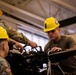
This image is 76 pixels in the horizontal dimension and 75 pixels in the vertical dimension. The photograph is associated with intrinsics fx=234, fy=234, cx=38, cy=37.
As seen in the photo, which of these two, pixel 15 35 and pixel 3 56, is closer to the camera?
pixel 3 56

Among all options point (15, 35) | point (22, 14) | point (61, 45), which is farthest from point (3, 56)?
point (22, 14)

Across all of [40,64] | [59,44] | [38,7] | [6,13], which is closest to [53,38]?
[59,44]

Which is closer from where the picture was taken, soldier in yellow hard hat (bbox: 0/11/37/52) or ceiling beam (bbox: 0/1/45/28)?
soldier in yellow hard hat (bbox: 0/11/37/52)

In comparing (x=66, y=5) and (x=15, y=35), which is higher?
(x=66, y=5)

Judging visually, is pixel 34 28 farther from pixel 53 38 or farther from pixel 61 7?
pixel 53 38

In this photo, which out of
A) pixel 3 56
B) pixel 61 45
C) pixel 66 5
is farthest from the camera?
pixel 66 5

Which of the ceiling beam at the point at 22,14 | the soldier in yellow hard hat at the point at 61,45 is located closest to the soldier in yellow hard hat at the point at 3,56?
the soldier in yellow hard hat at the point at 61,45

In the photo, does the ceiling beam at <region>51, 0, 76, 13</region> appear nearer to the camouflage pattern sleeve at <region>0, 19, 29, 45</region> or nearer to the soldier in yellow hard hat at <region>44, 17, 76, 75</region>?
the soldier in yellow hard hat at <region>44, 17, 76, 75</region>

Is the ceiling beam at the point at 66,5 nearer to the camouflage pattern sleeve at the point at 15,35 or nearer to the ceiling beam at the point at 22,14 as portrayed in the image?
the ceiling beam at the point at 22,14

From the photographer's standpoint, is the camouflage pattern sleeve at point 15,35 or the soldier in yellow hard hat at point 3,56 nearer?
the soldier in yellow hard hat at point 3,56

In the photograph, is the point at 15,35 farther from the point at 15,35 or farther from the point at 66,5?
the point at 66,5

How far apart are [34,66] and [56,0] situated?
388 cm

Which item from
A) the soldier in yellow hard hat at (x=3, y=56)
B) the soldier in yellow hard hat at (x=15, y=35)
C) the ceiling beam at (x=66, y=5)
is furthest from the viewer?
the ceiling beam at (x=66, y=5)

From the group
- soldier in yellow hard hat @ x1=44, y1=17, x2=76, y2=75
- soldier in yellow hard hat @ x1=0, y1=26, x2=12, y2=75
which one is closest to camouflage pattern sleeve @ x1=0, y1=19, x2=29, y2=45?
soldier in yellow hard hat @ x1=44, y1=17, x2=76, y2=75
